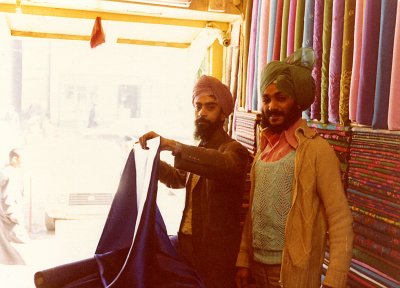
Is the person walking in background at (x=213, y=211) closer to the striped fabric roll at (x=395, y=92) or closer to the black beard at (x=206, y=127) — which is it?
the black beard at (x=206, y=127)

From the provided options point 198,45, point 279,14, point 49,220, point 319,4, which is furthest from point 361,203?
point 49,220

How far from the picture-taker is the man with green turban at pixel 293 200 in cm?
149

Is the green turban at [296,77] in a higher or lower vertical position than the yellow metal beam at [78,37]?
lower

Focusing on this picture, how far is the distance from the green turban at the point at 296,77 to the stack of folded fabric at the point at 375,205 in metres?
0.24

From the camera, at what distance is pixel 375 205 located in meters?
1.50

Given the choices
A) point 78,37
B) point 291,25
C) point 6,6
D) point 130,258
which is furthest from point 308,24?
point 78,37

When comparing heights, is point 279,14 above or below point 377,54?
above

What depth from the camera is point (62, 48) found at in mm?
4074

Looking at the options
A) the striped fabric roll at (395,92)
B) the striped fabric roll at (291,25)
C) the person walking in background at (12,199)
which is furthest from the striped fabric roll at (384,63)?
the person walking in background at (12,199)

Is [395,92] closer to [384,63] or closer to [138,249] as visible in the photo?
[384,63]

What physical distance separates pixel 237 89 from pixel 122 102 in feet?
4.74

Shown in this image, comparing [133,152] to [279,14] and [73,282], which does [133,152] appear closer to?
[73,282]

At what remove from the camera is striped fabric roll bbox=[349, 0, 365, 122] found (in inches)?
64.6

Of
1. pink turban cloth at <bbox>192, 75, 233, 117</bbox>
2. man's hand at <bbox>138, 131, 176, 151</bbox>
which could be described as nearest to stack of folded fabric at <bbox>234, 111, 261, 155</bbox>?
pink turban cloth at <bbox>192, 75, 233, 117</bbox>
